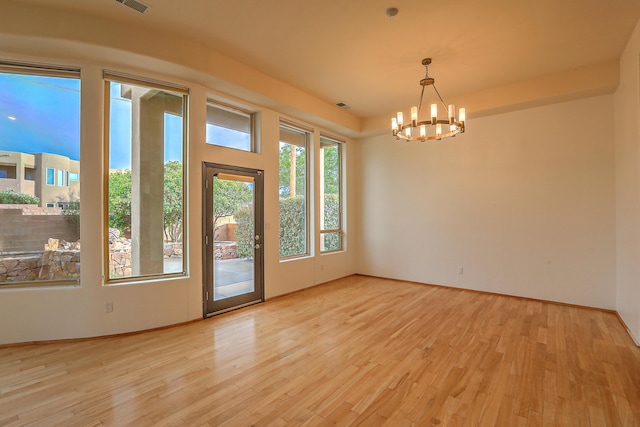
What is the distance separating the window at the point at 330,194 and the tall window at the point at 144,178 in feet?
10.00

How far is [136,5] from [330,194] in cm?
453

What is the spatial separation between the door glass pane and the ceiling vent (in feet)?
6.72

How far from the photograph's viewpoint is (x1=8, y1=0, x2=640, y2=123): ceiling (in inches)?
115

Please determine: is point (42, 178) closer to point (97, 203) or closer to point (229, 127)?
point (97, 203)

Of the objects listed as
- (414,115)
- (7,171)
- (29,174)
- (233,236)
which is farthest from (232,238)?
(414,115)

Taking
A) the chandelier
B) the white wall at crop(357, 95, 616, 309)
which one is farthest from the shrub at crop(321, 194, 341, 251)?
the chandelier

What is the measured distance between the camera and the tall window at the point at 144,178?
11.7 feet

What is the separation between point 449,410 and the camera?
83.7 inches

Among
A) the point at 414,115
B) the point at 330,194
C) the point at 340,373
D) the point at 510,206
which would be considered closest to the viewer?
the point at 340,373

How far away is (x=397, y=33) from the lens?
335 centimetres

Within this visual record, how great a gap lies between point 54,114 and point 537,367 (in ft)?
19.1

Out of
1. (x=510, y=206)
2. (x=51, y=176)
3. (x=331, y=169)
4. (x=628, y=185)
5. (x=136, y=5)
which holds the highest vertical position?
(x=136, y=5)

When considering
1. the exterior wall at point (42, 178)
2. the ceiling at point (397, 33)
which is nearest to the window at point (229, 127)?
the ceiling at point (397, 33)

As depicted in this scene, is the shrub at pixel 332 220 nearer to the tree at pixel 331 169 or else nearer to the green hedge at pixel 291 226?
the green hedge at pixel 291 226
